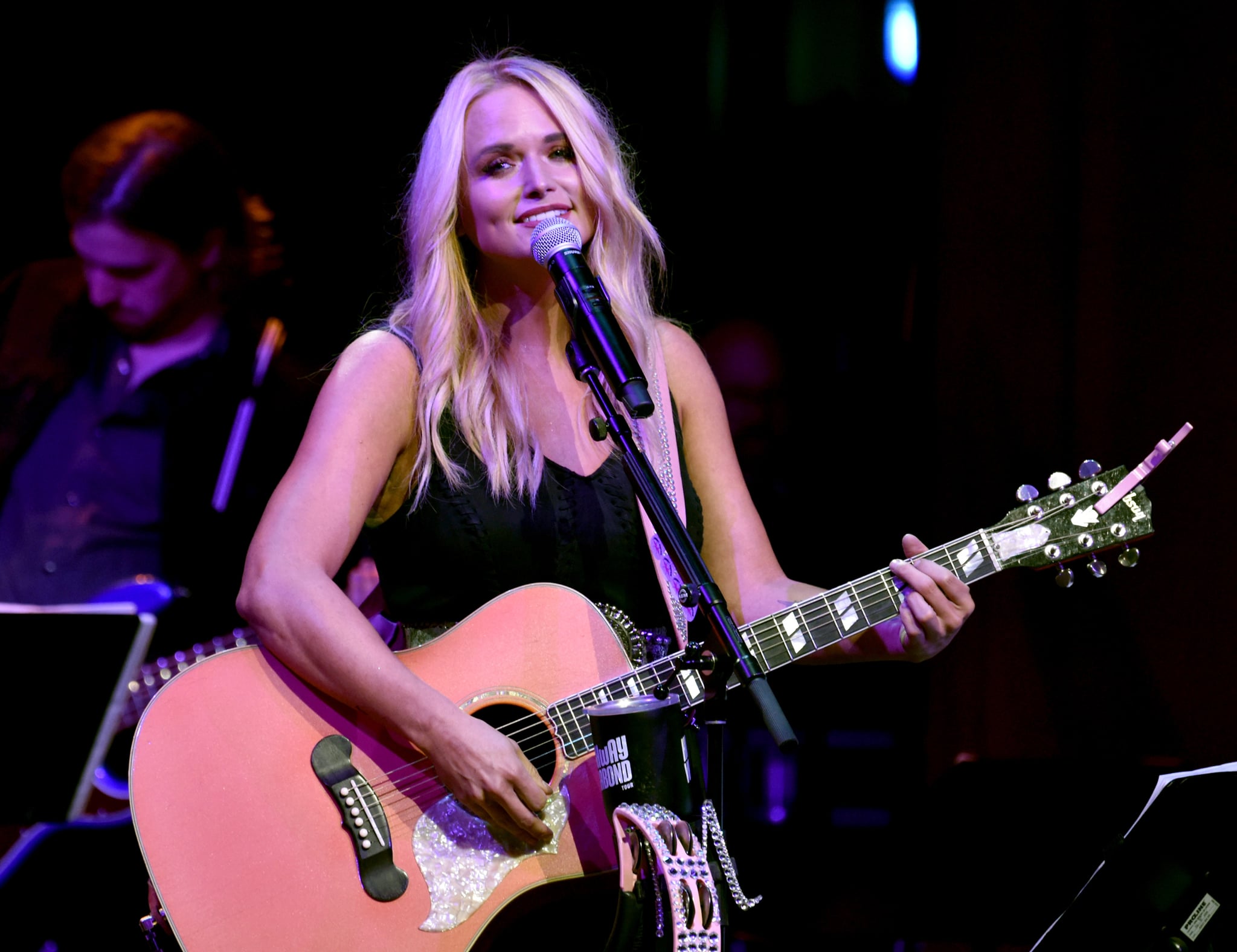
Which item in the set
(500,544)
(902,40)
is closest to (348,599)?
(500,544)

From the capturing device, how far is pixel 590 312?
1771 mm

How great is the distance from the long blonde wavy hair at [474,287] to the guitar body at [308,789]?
370mm

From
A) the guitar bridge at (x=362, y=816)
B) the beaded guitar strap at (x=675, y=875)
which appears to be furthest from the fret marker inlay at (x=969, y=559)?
the guitar bridge at (x=362, y=816)

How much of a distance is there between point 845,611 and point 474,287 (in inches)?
45.5

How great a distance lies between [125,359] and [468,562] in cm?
216

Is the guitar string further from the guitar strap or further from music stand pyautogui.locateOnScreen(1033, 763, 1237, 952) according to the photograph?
music stand pyautogui.locateOnScreen(1033, 763, 1237, 952)

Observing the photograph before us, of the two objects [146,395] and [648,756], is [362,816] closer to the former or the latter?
[648,756]

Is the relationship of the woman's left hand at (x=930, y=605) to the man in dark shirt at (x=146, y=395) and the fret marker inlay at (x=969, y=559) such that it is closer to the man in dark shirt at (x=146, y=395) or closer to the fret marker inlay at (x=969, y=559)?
the fret marker inlay at (x=969, y=559)

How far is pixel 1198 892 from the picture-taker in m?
1.94

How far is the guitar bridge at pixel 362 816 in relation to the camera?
196 centimetres

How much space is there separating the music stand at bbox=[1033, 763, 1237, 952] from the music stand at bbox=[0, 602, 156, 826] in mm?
1625

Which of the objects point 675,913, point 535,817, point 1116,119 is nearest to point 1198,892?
point 675,913

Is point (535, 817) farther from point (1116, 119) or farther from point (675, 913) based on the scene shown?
point (1116, 119)

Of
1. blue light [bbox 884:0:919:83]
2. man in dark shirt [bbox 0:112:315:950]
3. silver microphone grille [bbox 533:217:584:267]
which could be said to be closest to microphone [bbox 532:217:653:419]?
silver microphone grille [bbox 533:217:584:267]
